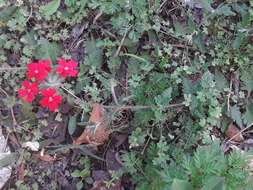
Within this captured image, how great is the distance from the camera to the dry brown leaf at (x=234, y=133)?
8.84 feet

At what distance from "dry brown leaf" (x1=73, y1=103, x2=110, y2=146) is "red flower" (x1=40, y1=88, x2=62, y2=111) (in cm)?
23

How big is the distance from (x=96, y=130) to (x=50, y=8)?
0.78m

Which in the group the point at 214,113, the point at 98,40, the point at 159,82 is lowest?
the point at 214,113

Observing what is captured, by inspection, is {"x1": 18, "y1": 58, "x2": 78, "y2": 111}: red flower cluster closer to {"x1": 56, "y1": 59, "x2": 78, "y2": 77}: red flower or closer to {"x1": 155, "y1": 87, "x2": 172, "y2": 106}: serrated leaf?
{"x1": 56, "y1": 59, "x2": 78, "y2": 77}: red flower

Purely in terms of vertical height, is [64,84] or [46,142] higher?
[64,84]

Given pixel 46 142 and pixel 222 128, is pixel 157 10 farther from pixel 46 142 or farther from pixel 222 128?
pixel 46 142

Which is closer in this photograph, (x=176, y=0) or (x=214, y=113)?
(x=214, y=113)

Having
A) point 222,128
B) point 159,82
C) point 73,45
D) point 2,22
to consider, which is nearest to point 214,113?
point 222,128

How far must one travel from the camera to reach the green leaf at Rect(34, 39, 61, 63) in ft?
8.84

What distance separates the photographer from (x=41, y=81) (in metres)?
2.49

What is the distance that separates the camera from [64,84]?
267 cm

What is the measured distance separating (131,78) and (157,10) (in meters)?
0.44

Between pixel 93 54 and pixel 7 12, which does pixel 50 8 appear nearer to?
pixel 7 12

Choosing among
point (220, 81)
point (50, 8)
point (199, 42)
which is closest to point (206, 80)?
point (220, 81)
